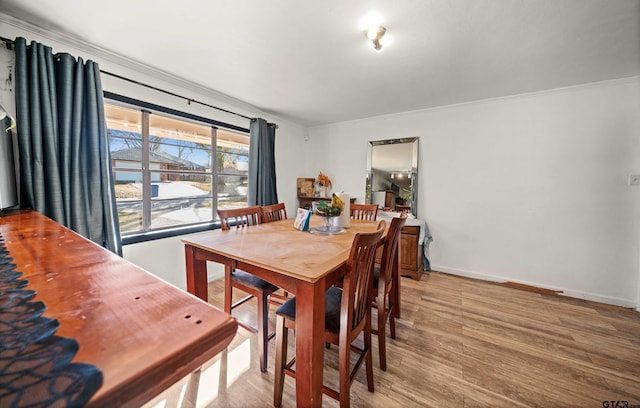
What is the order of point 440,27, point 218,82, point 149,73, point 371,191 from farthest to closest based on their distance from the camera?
point 371,191 < point 218,82 < point 149,73 < point 440,27

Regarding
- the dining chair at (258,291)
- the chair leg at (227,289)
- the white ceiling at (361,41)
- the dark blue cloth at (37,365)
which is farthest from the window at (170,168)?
the dark blue cloth at (37,365)

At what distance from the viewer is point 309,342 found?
3.41ft

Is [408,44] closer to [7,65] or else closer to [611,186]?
[611,186]

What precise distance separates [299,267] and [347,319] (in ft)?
1.15

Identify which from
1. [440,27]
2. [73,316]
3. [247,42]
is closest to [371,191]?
[440,27]

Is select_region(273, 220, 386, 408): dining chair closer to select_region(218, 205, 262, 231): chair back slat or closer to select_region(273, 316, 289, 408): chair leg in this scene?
select_region(273, 316, 289, 408): chair leg

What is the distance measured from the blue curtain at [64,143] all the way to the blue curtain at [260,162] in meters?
1.55

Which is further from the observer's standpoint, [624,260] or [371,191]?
[371,191]

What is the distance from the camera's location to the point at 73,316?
1.24 feet

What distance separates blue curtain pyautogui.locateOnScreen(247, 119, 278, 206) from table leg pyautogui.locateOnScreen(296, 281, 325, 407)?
97.1 inches

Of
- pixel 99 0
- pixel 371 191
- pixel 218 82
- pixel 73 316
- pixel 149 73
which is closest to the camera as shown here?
pixel 73 316

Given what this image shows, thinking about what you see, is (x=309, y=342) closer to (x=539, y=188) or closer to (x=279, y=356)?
(x=279, y=356)

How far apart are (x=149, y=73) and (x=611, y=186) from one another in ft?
15.7

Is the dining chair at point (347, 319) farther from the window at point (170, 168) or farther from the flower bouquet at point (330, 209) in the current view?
the window at point (170, 168)
